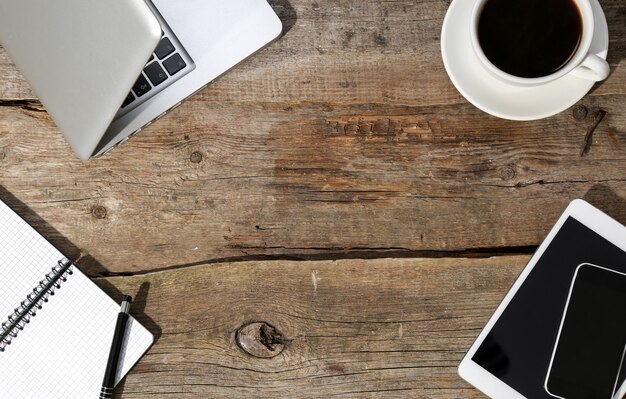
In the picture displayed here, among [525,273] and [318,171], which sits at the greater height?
[318,171]

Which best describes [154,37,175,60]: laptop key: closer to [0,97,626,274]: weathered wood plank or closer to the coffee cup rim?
[0,97,626,274]: weathered wood plank

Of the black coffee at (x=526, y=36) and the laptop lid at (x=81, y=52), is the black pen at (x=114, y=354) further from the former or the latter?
the black coffee at (x=526, y=36)

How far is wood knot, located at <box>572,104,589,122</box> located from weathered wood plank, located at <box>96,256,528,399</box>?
204mm

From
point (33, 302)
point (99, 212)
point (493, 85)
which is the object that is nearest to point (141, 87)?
point (99, 212)

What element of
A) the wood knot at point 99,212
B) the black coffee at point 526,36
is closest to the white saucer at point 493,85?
the black coffee at point 526,36

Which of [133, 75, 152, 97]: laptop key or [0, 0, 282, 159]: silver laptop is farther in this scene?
[133, 75, 152, 97]: laptop key

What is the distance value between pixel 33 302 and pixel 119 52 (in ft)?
1.19

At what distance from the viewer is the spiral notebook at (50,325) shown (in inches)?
33.4

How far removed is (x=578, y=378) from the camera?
0.82 meters

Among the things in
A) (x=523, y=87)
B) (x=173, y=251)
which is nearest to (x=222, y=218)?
(x=173, y=251)

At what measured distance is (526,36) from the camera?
79 centimetres

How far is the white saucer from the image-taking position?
81 centimetres

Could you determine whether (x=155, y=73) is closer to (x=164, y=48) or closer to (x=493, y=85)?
(x=164, y=48)

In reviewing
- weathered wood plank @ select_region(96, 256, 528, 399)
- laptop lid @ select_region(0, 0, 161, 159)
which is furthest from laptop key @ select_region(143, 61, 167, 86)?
weathered wood plank @ select_region(96, 256, 528, 399)
